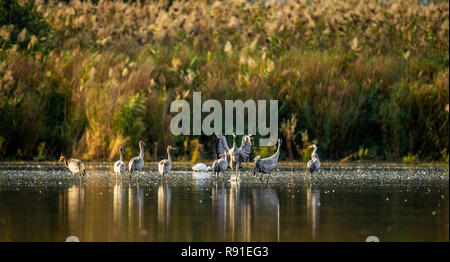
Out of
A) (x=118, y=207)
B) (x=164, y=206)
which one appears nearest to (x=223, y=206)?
(x=164, y=206)

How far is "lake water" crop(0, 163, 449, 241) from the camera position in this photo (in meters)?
9.27

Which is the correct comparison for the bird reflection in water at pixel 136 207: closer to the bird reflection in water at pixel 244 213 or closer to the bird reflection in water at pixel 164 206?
the bird reflection in water at pixel 164 206

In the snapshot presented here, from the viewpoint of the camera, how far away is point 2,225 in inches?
381

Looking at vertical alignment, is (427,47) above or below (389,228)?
above

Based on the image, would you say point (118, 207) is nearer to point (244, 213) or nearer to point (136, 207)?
point (136, 207)

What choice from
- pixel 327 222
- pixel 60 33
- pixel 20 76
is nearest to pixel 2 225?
pixel 327 222

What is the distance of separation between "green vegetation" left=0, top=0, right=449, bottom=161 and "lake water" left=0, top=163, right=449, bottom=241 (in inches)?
142

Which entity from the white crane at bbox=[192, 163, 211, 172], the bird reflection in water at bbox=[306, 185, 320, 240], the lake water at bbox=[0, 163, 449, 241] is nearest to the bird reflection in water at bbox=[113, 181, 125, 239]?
the lake water at bbox=[0, 163, 449, 241]

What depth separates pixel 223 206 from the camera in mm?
11758

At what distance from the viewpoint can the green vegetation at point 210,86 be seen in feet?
69.9

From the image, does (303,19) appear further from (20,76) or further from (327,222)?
(327,222)

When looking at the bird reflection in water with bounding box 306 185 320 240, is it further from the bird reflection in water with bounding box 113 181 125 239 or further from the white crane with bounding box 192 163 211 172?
the white crane with bounding box 192 163 211 172
